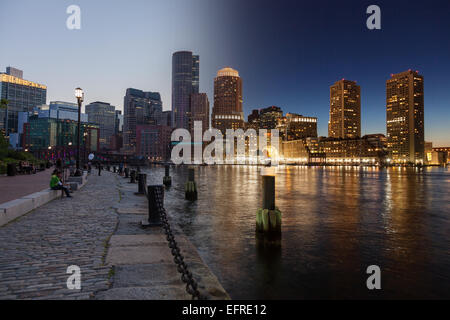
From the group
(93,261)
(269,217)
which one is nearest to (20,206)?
(93,261)

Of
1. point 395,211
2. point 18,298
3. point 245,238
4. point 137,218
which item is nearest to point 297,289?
point 245,238

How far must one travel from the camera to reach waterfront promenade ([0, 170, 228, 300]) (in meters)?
4.63

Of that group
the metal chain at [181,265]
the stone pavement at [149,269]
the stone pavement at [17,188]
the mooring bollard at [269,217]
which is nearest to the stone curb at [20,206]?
the stone pavement at [17,188]

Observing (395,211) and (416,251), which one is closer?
(416,251)

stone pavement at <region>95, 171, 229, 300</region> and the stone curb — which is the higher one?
the stone curb

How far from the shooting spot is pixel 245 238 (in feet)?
32.9

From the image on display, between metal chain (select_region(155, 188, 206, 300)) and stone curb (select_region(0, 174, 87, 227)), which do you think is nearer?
metal chain (select_region(155, 188, 206, 300))

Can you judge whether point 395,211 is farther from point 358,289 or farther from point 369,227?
point 358,289

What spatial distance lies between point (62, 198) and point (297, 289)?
47.8 ft

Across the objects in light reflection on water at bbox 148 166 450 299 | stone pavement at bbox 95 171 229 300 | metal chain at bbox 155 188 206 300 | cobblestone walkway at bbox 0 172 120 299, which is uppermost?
metal chain at bbox 155 188 206 300

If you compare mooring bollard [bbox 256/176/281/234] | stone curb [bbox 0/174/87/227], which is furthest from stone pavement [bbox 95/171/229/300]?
stone curb [bbox 0/174/87/227]

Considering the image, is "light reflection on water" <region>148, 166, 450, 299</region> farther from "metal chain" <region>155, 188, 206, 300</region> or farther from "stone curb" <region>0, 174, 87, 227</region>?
"stone curb" <region>0, 174, 87, 227</region>
